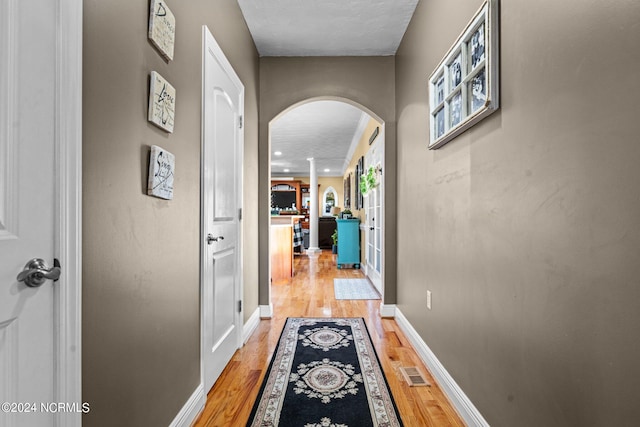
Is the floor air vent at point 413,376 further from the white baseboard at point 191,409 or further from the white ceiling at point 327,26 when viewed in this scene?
the white ceiling at point 327,26

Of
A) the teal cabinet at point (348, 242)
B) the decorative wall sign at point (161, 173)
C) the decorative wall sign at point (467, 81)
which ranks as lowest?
the teal cabinet at point (348, 242)

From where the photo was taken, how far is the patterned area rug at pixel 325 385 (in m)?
1.69

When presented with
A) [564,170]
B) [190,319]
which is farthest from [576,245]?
[190,319]

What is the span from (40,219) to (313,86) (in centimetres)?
286

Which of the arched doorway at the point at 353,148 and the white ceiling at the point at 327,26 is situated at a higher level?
the white ceiling at the point at 327,26

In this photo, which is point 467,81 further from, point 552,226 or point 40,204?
point 40,204

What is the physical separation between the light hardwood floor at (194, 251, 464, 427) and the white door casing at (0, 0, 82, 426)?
1021mm

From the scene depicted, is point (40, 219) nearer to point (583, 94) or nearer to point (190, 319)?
point (190, 319)

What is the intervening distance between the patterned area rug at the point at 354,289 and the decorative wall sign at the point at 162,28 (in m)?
3.28

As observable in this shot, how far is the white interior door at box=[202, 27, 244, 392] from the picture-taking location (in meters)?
1.90

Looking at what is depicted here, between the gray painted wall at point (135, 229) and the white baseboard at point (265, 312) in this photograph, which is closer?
the gray painted wall at point (135, 229)

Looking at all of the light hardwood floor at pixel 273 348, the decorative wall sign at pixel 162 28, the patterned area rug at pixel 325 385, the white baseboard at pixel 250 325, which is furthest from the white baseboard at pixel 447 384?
the decorative wall sign at pixel 162 28

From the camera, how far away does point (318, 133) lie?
636cm

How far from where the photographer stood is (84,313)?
0.94 metres
